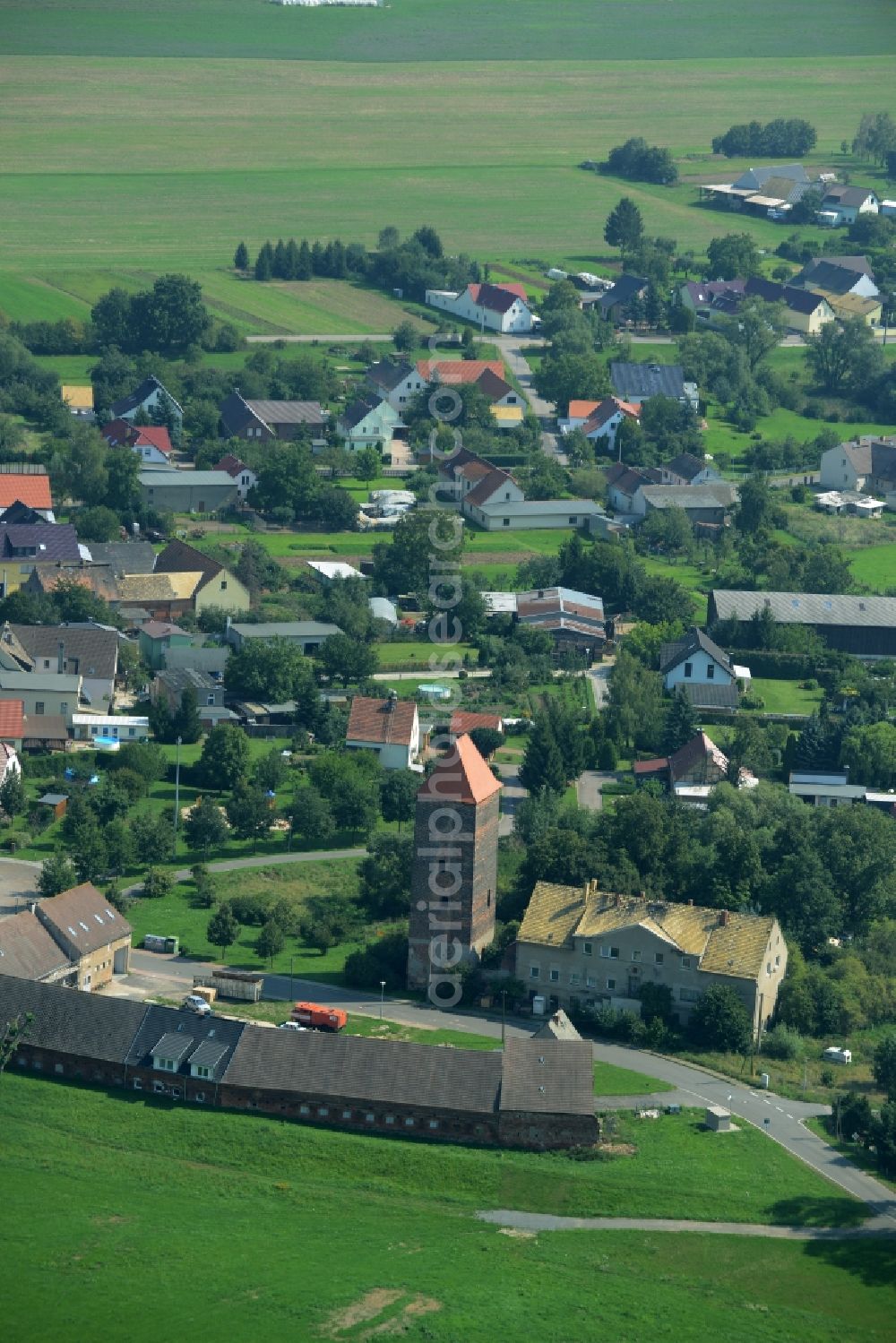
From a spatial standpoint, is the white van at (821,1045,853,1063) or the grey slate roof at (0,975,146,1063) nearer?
the grey slate roof at (0,975,146,1063)

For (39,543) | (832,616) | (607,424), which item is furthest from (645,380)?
(39,543)

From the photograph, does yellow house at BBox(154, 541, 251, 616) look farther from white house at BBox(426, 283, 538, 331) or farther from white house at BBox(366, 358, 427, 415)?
white house at BBox(426, 283, 538, 331)

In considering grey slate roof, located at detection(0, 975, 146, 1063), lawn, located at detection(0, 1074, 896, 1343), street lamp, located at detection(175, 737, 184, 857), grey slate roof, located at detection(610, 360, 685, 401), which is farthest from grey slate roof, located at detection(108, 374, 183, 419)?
lawn, located at detection(0, 1074, 896, 1343)

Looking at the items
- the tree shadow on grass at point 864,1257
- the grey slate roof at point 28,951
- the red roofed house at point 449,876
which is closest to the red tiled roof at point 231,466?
the red roofed house at point 449,876

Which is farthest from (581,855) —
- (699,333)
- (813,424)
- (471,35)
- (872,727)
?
(471,35)

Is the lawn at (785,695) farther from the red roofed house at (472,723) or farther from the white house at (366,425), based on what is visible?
the white house at (366,425)

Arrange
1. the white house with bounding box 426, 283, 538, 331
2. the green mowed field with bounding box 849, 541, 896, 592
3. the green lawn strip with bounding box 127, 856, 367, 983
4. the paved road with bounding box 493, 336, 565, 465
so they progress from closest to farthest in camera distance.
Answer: the green lawn strip with bounding box 127, 856, 367, 983 → the green mowed field with bounding box 849, 541, 896, 592 → the paved road with bounding box 493, 336, 565, 465 → the white house with bounding box 426, 283, 538, 331

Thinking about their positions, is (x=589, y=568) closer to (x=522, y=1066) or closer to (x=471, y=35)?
(x=522, y=1066)
